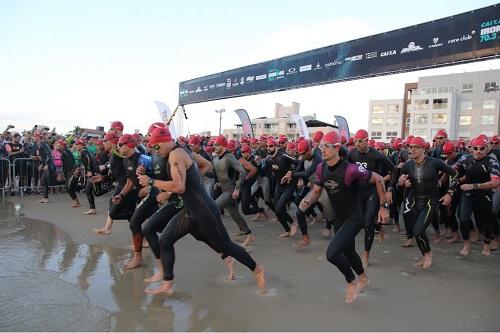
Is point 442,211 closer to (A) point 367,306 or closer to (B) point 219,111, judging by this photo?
(A) point 367,306

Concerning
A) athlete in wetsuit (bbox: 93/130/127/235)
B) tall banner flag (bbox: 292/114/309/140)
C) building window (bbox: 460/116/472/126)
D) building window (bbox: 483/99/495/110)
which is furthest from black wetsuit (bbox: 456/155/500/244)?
building window (bbox: 460/116/472/126)

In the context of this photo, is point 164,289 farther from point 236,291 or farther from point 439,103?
point 439,103

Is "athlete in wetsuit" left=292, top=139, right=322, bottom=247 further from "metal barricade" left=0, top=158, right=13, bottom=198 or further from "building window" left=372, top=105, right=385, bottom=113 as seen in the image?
"building window" left=372, top=105, right=385, bottom=113

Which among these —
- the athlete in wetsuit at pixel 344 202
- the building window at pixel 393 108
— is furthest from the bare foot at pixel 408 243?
the building window at pixel 393 108

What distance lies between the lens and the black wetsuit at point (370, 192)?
581 centimetres

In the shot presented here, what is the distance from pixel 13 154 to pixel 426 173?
12112mm

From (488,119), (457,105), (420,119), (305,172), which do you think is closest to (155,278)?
(305,172)

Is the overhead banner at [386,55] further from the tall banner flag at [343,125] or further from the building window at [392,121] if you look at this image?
the building window at [392,121]

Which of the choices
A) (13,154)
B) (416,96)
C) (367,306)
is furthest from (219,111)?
(367,306)

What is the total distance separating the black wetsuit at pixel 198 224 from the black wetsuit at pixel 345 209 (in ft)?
3.17

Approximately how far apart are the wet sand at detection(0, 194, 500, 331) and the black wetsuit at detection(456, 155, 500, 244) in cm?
51

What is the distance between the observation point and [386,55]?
56.5 ft

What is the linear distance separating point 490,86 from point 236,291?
62.4 m

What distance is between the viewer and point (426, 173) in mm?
5812
